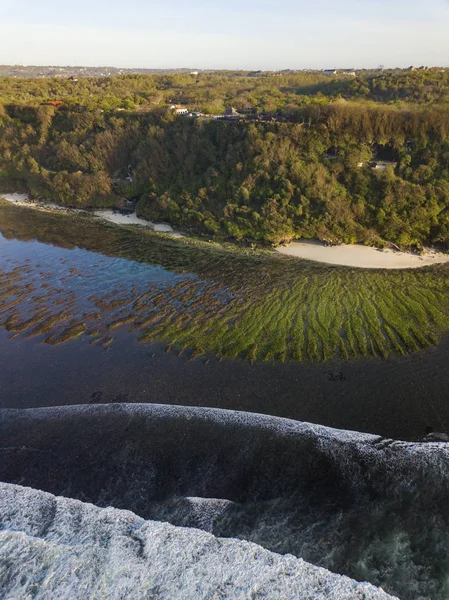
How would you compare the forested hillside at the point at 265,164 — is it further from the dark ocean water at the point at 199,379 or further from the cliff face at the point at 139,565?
the cliff face at the point at 139,565

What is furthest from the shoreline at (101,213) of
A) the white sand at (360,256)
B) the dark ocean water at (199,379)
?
the dark ocean water at (199,379)

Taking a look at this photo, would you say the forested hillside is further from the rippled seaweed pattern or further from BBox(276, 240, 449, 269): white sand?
the rippled seaweed pattern

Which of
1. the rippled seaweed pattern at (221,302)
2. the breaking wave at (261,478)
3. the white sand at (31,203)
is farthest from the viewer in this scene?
the white sand at (31,203)

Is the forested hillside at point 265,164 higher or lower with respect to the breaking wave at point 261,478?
higher

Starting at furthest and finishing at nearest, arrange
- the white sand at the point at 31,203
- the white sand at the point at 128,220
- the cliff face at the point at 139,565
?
1. the white sand at the point at 31,203
2. the white sand at the point at 128,220
3. the cliff face at the point at 139,565

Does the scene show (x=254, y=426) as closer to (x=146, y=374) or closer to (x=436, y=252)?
(x=146, y=374)

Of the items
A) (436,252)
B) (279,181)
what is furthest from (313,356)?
(279,181)
